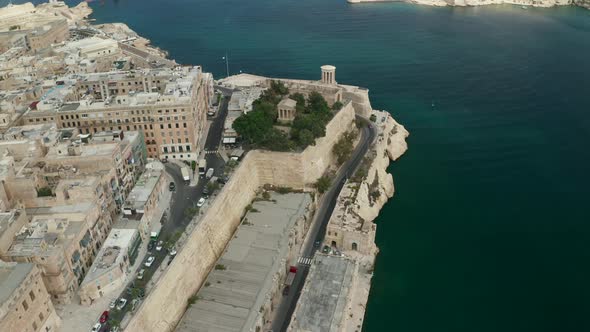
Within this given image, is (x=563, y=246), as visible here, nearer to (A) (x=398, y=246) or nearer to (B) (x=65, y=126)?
(A) (x=398, y=246)

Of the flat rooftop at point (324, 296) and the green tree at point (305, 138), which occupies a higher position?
the green tree at point (305, 138)

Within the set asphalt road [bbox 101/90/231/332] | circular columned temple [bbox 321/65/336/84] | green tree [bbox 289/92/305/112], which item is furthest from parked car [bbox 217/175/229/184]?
circular columned temple [bbox 321/65/336/84]

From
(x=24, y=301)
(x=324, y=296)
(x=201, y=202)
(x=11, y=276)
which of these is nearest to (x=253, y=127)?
(x=201, y=202)

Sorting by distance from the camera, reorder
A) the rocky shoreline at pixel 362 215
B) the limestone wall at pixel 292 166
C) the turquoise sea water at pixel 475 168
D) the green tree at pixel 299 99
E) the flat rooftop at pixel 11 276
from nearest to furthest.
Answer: the flat rooftop at pixel 11 276, the turquoise sea water at pixel 475 168, the rocky shoreline at pixel 362 215, the limestone wall at pixel 292 166, the green tree at pixel 299 99

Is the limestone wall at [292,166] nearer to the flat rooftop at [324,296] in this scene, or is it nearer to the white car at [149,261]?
the flat rooftop at [324,296]

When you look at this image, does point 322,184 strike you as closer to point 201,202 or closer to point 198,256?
point 201,202

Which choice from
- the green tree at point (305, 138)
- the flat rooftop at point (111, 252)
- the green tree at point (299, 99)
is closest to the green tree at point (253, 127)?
the green tree at point (305, 138)

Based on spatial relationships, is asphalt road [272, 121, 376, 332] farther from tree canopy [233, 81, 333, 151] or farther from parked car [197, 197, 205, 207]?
parked car [197, 197, 205, 207]
